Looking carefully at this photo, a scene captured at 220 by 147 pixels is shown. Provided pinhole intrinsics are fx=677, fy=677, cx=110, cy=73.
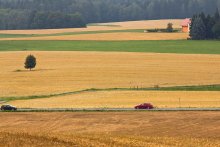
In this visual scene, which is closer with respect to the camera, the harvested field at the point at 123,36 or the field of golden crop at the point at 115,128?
the field of golden crop at the point at 115,128

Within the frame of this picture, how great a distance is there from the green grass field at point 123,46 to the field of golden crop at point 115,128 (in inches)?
2687

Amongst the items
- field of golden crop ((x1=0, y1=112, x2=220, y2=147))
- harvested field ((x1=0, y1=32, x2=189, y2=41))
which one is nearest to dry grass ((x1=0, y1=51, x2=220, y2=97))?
field of golden crop ((x1=0, y1=112, x2=220, y2=147))

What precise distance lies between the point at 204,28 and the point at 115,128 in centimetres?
10280

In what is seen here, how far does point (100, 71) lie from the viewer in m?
90.8

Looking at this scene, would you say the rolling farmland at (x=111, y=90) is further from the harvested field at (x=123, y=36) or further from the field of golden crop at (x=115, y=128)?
the harvested field at (x=123, y=36)

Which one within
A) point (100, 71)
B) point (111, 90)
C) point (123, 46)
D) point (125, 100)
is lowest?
point (125, 100)

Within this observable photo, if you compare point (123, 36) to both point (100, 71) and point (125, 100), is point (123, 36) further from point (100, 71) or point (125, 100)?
point (125, 100)

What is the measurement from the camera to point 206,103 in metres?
60.2

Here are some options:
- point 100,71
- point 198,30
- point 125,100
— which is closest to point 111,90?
point 125,100

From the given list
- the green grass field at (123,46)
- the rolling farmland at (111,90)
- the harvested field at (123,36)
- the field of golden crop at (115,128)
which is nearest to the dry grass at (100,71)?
the rolling farmland at (111,90)

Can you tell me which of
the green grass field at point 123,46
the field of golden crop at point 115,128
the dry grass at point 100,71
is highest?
the green grass field at point 123,46

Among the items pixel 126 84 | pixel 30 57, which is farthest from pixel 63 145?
pixel 30 57

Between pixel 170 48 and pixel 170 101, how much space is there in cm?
6626

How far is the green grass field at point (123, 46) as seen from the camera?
12500 cm
